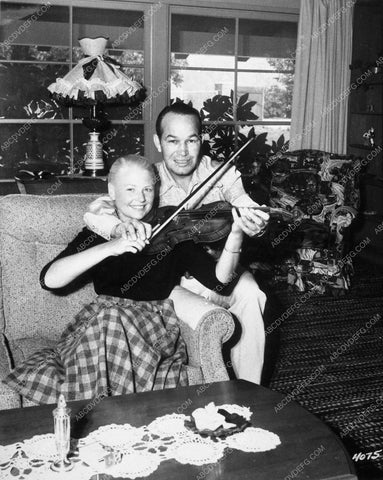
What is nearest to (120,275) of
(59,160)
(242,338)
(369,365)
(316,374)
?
(242,338)

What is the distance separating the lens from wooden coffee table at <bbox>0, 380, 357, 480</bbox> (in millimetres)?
1252

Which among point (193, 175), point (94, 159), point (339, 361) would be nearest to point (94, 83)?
point (94, 159)

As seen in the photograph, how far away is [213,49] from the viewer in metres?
5.20

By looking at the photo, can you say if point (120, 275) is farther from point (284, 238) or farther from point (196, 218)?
point (284, 238)

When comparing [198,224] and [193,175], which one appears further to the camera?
[193,175]

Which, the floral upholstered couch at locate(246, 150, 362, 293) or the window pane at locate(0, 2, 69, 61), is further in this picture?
the window pane at locate(0, 2, 69, 61)

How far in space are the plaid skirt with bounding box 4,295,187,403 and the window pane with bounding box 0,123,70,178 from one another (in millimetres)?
2856

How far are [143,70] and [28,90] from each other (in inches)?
36.9

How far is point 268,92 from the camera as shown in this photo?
5.45m

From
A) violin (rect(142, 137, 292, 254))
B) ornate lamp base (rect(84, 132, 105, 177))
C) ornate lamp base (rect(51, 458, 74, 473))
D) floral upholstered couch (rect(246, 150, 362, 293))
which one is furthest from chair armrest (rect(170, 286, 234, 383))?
ornate lamp base (rect(84, 132, 105, 177))

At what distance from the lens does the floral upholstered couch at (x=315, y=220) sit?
432 cm

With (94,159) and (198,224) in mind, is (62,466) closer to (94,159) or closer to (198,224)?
(198,224)

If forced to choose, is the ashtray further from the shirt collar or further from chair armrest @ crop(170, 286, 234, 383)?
the shirt collar

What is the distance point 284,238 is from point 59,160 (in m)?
1.93
